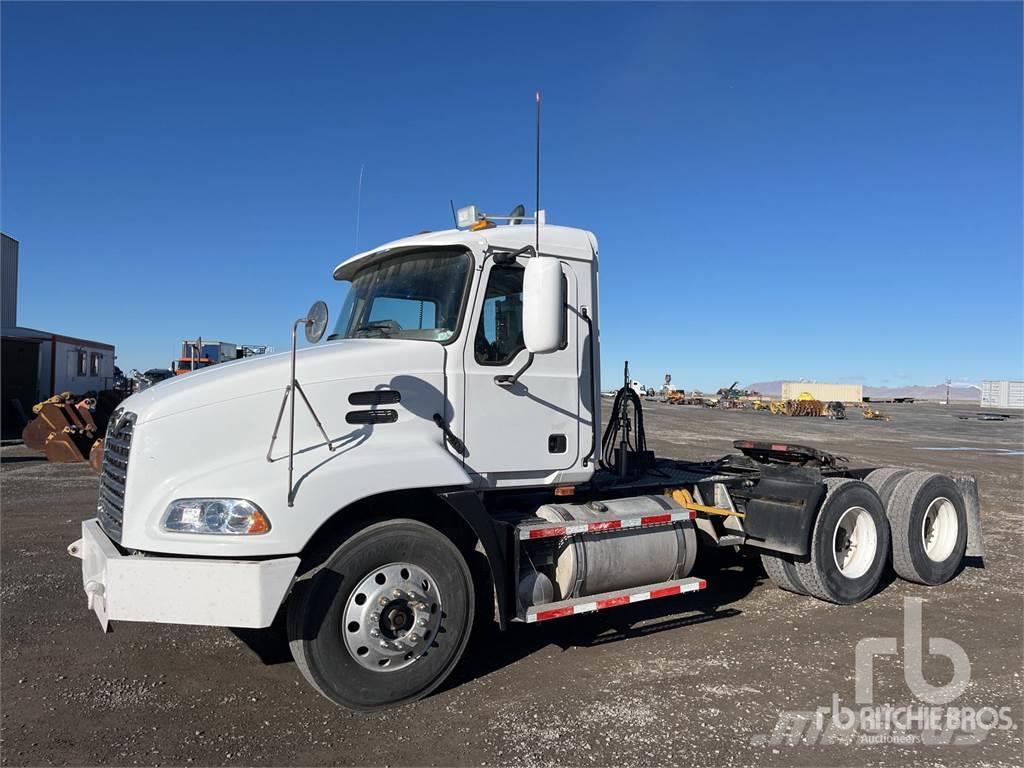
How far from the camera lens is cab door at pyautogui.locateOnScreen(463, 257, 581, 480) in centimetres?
462

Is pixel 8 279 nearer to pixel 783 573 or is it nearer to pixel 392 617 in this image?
pixel 392 617

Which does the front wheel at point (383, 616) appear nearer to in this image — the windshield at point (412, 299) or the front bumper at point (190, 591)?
the front bumper at point (190, 591)

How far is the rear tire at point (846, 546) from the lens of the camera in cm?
599

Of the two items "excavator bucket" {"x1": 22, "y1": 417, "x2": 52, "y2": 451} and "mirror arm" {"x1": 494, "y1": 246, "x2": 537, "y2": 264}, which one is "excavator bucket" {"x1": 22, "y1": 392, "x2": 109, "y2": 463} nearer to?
"excavator bucket" {"x1": 22, "y1": 417, "x2": 52, "y2": 451}

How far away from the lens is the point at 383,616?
402 cm

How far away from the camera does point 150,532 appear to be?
3.70 m

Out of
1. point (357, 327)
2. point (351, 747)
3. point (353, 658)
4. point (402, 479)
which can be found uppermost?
point (357, 327)

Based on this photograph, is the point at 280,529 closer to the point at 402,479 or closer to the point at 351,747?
the point at 402,479

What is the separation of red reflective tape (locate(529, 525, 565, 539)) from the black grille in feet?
7.93

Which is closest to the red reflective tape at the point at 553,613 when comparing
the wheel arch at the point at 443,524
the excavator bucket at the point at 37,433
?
the wheel arch at the point at 443,524

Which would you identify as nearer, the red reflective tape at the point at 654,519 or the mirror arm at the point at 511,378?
the mirror arm at the point at 511,378

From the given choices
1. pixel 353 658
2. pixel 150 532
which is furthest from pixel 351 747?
pixel 150 532

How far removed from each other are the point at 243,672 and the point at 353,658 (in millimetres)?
1067

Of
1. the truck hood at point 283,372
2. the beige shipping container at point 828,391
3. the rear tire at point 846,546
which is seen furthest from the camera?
the beige shipping container at point 828,391
